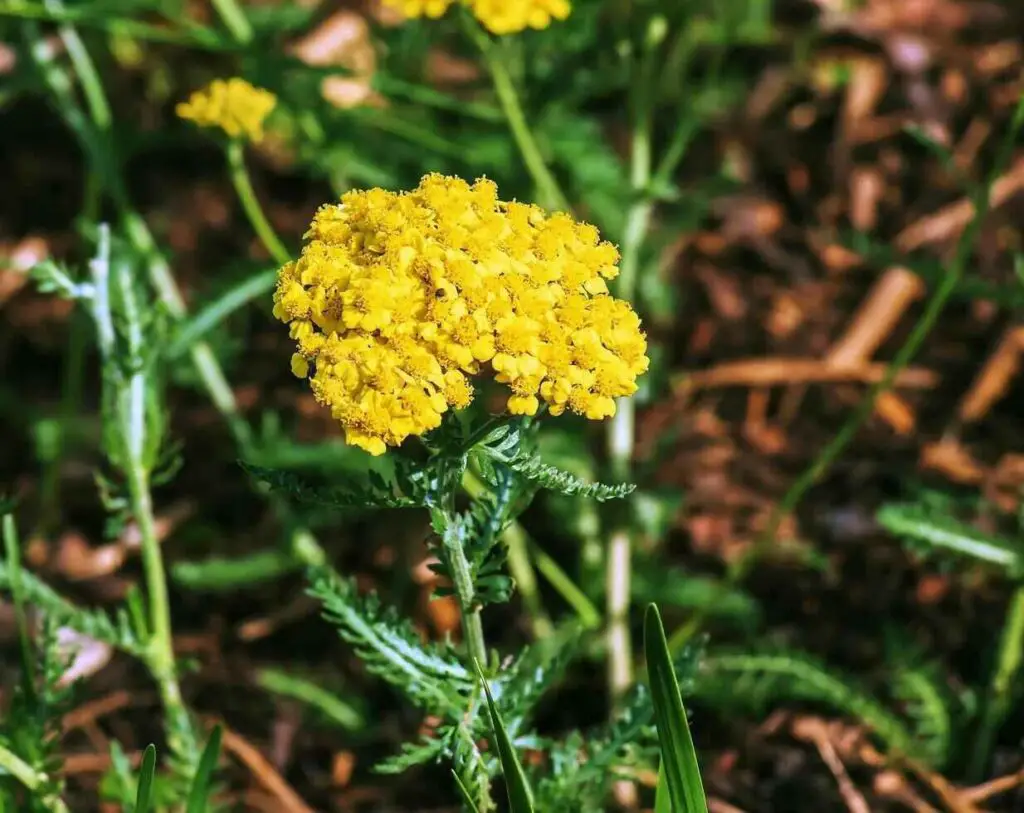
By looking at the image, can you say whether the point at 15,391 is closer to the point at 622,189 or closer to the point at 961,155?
the point at 622,189

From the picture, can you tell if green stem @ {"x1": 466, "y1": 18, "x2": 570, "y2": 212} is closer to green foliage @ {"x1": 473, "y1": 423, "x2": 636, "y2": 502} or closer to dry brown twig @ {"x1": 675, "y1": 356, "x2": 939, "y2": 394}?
dry brown twig @ {"x1": 675, "y1": 356, "x2": 939, "y2": 394}

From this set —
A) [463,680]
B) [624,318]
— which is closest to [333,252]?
[624,318]

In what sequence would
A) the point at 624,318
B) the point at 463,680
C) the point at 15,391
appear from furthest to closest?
1. the point at 15,391
2. the point at 463,680
3. the point at 624,318

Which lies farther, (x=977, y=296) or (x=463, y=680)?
(x=977, y=296)

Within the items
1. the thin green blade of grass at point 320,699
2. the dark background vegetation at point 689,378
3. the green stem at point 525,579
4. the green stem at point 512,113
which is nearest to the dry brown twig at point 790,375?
the dark background vegetation at point 689,378

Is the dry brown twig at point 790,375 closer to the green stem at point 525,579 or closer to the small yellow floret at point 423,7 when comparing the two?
the green stem at point 525,579

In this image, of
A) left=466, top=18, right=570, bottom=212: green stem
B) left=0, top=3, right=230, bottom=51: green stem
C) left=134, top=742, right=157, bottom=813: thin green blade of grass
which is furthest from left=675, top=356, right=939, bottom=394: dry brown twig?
left=134, top=742, right=157, bottom=813: thin green blade of grass

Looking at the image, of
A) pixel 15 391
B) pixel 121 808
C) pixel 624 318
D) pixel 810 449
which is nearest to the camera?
pixel 624 318
